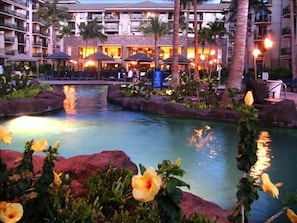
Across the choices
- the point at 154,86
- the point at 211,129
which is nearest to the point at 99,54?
the point at 154,86

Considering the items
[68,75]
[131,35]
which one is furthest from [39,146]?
[131,35]

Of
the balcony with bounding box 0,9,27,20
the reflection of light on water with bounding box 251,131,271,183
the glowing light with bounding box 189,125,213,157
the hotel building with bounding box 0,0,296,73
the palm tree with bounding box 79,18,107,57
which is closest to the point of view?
the reflection of light on water with bounding box 251,131,271,183

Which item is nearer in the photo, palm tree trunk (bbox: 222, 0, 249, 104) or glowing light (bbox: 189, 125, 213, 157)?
glowing light (bbox: 189, 125, 213, 157)

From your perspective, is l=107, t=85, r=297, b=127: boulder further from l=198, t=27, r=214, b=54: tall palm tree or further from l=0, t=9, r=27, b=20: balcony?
l=0, t=9, r=27, b=20: balcony

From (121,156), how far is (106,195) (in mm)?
1152

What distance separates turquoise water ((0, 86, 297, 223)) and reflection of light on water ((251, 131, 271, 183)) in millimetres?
22

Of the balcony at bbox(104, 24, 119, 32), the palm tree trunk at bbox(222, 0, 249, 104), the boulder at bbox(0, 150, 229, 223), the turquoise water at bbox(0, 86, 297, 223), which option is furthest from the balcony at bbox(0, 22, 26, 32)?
the boulder at bbox(0, 150, 229, 223)

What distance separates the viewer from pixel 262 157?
881 centimetres

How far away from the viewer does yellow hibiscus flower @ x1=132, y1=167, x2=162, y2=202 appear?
76.6 inches

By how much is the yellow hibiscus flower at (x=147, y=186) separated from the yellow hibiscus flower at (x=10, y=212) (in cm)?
69

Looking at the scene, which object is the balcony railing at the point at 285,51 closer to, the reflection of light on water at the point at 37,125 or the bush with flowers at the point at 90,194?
the reflection of light on water at the point at 37,125

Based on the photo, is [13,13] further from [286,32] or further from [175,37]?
[175,37]

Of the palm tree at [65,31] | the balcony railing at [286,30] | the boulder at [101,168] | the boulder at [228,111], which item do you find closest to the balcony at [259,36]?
the balcony railing at [286,30]

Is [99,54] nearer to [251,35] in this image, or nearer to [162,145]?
[251,35]
